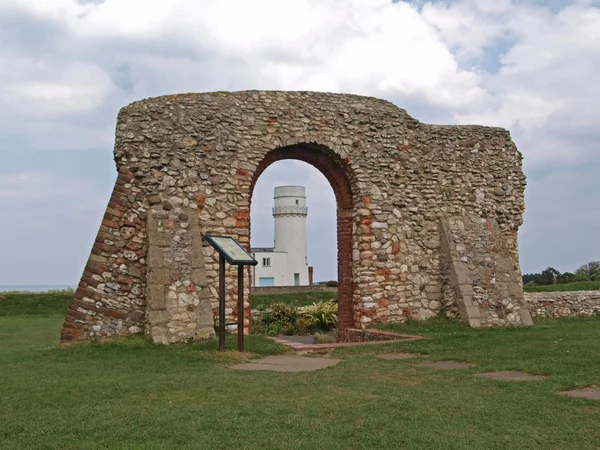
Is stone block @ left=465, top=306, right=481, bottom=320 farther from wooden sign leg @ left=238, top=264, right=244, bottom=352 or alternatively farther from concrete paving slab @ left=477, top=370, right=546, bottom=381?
wooden sign leg @ left=238, top=264, right=244, bottom=352

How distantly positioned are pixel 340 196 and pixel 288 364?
212 inches

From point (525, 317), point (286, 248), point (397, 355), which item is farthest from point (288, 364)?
point (286, 248)

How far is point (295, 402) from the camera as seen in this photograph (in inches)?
228

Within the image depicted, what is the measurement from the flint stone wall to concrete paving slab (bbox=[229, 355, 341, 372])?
7782 millimetres

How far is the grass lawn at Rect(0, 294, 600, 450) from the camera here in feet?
15.3

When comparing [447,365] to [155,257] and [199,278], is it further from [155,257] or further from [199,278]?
[155,257]

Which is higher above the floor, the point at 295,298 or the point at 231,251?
the point at 231,251

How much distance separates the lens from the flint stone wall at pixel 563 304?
15.1 m

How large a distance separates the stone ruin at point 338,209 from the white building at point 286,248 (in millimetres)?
31042

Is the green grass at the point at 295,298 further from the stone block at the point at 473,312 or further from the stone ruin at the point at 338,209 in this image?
the stone block at the point at 473,312

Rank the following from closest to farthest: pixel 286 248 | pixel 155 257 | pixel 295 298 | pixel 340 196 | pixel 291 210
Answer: pixel 155 257 < pixel 340 196 < pixel 295 298 < pixel 291 210 < pixel 286 248

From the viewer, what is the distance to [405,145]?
1322 centimetres

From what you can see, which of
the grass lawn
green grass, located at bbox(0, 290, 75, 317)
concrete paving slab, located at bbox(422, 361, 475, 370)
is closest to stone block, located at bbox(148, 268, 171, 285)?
the grass lawn

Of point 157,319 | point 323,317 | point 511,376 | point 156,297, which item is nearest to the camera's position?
point 511,376
